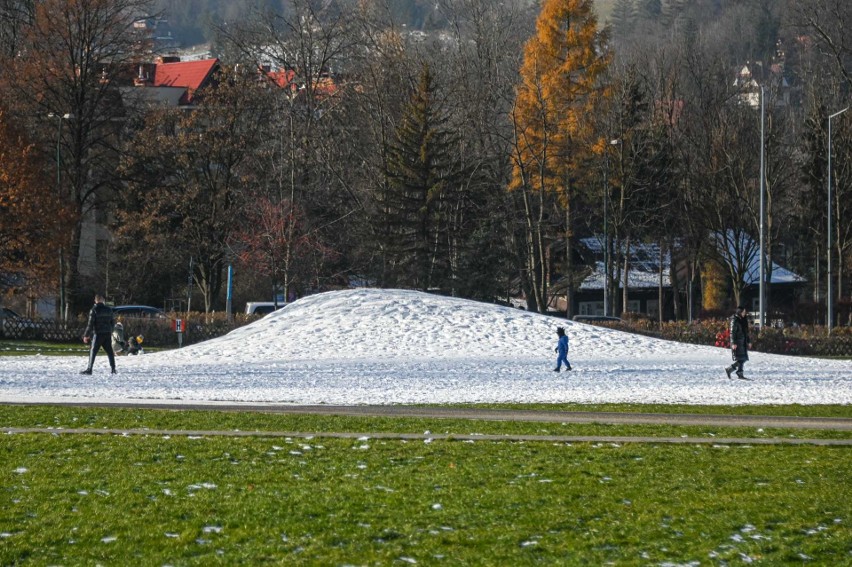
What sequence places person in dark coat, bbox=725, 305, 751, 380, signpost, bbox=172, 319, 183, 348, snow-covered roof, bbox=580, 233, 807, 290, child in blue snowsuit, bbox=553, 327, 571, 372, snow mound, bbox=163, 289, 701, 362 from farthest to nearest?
snow-covered roof, bbox=580, 233, 807, 290
signpost, bbox=172, 319, 183, 348
snow mound, bbox=163, 289, 701, 362
child in blue snowsuit, bbox=553, 327, 571, 372
person in dark coat, bbox=725, 305, 751, 380

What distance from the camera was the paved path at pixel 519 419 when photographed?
16.2m

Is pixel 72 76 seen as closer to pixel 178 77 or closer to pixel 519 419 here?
pixel 519 419

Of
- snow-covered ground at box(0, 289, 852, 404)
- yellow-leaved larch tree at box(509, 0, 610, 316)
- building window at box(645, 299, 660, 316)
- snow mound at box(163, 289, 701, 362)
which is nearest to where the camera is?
snow-covered ground at box(0, 289, 852, 404)

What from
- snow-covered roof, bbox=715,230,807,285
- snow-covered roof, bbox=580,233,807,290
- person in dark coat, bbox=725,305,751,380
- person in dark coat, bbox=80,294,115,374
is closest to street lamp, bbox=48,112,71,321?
person in dark coat, bbox=80,294,115,374

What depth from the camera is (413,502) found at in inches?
436

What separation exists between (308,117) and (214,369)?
1342 inches

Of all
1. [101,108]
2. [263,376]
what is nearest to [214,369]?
[263,376]

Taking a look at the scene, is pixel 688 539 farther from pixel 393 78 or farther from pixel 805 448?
pixel 393 78

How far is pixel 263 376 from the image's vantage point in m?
30.1

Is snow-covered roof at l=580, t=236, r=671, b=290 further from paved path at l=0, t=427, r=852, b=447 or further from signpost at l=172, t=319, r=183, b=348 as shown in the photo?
paved path at l=0, t=427, r=852, b=447

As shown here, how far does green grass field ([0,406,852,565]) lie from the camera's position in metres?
9.16

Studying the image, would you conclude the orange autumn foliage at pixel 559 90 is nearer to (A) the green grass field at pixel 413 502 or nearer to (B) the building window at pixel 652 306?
(B) the building window at pixel 652 306

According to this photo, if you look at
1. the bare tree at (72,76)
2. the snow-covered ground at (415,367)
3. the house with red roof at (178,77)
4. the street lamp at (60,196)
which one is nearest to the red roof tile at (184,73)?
the house with red roof at (178,77)

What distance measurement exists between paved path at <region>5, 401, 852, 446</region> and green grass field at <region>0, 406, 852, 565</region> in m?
0.61
